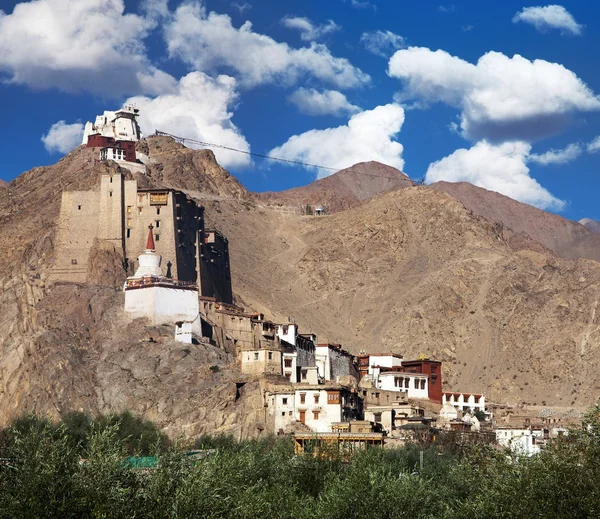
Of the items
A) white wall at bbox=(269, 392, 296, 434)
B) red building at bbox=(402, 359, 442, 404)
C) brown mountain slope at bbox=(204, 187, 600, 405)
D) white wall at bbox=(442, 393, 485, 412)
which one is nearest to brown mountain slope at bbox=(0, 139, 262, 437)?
white wall at bbox=(269, 392, 296, 434)

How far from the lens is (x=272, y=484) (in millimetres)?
46938

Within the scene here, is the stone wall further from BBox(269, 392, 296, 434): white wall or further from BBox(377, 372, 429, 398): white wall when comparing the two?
BBox(269, 392, 296, 434): white wall

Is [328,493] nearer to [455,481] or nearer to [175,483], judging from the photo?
[455,481]

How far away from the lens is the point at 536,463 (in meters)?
38.9

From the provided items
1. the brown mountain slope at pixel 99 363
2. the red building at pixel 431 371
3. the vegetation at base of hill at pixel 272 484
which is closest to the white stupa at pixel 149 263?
the brown mountain slope at pixel 99 363

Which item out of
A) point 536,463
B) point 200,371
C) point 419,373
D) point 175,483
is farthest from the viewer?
point 419,373

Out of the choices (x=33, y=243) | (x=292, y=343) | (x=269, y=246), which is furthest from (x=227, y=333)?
(x=269, y=246)

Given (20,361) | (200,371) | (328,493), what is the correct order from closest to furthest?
(328,493)
(200,371)
(20,361)

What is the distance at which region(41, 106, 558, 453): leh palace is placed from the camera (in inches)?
2906

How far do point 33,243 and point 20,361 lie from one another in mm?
30485

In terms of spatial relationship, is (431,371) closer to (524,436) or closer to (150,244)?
(524,436)

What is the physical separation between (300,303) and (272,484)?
91032 mm

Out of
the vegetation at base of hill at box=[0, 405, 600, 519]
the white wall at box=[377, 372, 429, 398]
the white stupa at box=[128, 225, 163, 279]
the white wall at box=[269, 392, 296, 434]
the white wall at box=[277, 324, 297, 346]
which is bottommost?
the vegetation at base of hill at box=[0, 405, 600, 519]

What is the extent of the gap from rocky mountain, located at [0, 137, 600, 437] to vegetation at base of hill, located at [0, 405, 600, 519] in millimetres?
29733
